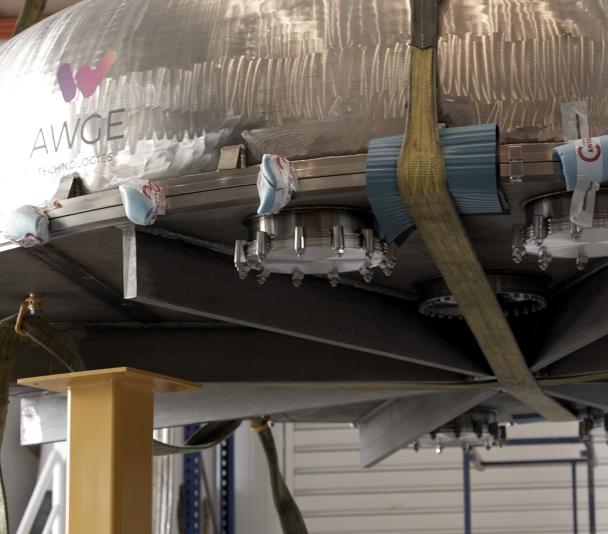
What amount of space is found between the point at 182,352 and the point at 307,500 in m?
8.35

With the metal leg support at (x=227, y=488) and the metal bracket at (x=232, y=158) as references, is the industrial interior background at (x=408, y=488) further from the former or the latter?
the metal bracket at (x=232, y=158)

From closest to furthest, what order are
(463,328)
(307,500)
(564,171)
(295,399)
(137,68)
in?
1. (564,171)
2. (137,68)
3. (463,328)
4. (295,399)
5. (307,500)

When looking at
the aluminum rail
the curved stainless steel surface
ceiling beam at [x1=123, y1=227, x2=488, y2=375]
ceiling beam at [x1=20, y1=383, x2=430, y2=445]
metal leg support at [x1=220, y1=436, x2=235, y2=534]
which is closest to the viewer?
the aluminum rail

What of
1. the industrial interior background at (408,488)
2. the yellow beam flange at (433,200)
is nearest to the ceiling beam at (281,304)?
the yellow beam flange at (433,200)

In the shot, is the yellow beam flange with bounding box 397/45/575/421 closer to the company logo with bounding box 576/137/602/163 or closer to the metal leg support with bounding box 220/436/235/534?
the company logo with bounding box 576/137/602/163

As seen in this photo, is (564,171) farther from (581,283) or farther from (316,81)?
(581,283)

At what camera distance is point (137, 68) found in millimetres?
4184

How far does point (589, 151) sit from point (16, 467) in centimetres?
948

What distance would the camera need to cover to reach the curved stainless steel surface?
383 centimetres

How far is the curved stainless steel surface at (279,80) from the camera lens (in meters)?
3.83

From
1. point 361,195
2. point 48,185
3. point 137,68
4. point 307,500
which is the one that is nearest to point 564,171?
point 361,195

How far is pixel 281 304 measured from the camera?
4.73 meters

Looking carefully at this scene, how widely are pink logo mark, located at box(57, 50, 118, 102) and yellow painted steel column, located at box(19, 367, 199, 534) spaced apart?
1.05m

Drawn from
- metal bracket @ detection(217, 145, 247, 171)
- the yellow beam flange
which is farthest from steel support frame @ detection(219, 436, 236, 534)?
metal bracket @ detection(217, 145, 247, 171)
